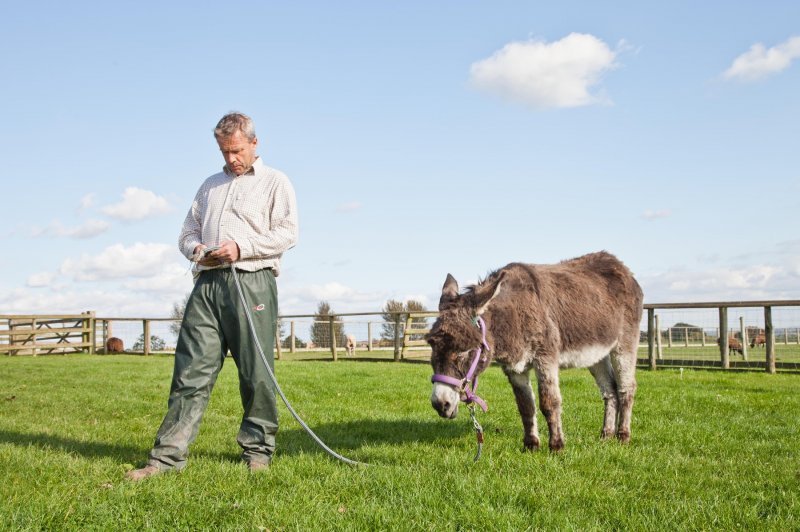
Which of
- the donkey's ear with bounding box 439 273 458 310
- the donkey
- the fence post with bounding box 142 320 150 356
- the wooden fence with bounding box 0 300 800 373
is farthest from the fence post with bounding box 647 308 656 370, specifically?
the fence post with bounding box 142 320 150 356

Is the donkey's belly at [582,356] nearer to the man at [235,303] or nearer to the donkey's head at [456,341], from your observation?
the donkey's head at [456,341]

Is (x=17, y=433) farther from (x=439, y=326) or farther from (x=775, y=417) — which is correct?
(x=775, y=417)

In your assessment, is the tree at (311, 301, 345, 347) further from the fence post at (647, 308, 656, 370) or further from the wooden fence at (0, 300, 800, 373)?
the fence post at (647, 308, 656, 370)

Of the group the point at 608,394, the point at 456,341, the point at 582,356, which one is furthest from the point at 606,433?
the point at 456,341

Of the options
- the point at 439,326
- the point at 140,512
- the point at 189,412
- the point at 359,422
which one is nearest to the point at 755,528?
the point at 439,326

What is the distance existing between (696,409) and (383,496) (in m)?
5.84

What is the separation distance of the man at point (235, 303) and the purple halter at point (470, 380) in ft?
4.55

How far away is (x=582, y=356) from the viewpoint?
20.2 ft

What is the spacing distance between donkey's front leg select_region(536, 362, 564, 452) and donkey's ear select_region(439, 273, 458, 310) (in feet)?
3.43

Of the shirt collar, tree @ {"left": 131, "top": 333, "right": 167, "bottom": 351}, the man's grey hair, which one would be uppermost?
the man's grey hair

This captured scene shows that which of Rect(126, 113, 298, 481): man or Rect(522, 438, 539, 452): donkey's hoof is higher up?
Rect(126, 113, 298, 481): man

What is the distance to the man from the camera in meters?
5.02

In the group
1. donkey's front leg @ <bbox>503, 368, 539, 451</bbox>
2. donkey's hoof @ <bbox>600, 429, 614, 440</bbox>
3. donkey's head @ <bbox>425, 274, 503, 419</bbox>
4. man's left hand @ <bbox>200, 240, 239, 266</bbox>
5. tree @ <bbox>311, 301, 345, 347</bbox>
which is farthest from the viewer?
tree @ <bbox>311, 301, 345, 347</bbox>

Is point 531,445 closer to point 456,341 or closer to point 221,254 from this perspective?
point 456,341
